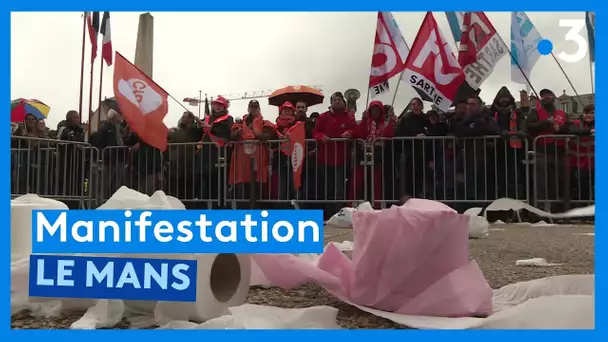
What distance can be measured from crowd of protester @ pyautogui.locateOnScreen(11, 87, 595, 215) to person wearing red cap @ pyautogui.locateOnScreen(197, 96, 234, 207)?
0.01 m

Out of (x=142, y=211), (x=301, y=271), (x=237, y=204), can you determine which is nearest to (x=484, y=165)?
(x=237, y=204)

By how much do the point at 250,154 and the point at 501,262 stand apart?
2916 mm

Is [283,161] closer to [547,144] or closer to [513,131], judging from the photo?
[513,131]

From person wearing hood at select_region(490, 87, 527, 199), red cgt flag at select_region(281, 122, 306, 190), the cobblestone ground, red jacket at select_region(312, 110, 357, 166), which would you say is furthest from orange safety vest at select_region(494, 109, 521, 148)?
red cgt flag at select_region(281, 122, 306, 190)

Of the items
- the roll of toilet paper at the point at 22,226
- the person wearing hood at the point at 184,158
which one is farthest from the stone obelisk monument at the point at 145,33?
the person wearing hood at the point at 184,158

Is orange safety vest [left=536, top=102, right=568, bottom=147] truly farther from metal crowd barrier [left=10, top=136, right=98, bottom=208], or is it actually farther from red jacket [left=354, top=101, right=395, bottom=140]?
metal crowd barrier [left=10, top=136, right=98, bottom=208]

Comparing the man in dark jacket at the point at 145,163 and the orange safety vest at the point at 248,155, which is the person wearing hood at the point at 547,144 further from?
the man in dark jacket at the point at 145,163

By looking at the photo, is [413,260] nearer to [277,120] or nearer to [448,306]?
[448,306]

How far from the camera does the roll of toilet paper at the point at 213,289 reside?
1.17m

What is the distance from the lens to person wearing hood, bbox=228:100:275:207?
471cm

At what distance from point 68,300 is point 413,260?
786mm

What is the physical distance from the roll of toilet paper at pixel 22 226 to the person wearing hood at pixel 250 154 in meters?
3.20

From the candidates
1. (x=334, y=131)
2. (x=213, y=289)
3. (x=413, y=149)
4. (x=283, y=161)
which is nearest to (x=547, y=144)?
(x=413, y=149)

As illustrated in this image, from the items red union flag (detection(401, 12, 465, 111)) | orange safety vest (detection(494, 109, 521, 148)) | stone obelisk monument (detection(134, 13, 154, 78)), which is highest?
red union flag (detection(401, 12, 465, 111))
